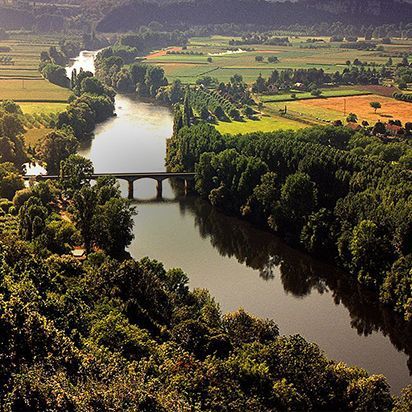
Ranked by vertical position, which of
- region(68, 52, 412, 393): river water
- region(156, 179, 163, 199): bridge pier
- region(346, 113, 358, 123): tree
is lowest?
region(68, 52, 412, 393): river water

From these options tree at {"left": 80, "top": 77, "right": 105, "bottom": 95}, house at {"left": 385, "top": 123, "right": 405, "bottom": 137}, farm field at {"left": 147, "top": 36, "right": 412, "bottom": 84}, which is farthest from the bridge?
farm field at {"left": 147, "top": 36, "right": 412, "bottom": 84}

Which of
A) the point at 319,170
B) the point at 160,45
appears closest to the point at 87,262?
the point at 319,170

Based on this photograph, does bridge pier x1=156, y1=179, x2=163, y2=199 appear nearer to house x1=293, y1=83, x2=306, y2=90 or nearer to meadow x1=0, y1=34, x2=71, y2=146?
meadow x1=0, y1=34, x2=71, y2=146

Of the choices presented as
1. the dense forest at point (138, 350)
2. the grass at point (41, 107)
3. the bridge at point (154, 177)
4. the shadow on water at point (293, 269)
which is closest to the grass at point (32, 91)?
the grass at point (41, 107)

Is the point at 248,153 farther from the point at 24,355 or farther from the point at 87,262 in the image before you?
the point at 24,355

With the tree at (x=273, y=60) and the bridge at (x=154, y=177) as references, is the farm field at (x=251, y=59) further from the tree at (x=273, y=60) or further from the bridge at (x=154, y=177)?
the bridge at (x=154, y=177)

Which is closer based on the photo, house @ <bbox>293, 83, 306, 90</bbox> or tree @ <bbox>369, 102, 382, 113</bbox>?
tree @ <bbox>369, 102, 382, 113</bbox>

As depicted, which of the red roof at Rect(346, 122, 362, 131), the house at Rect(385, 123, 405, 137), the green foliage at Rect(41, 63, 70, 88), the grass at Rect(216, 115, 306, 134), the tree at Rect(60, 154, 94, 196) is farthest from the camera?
the green foliage at Rect(41, 63, 70, 88)
